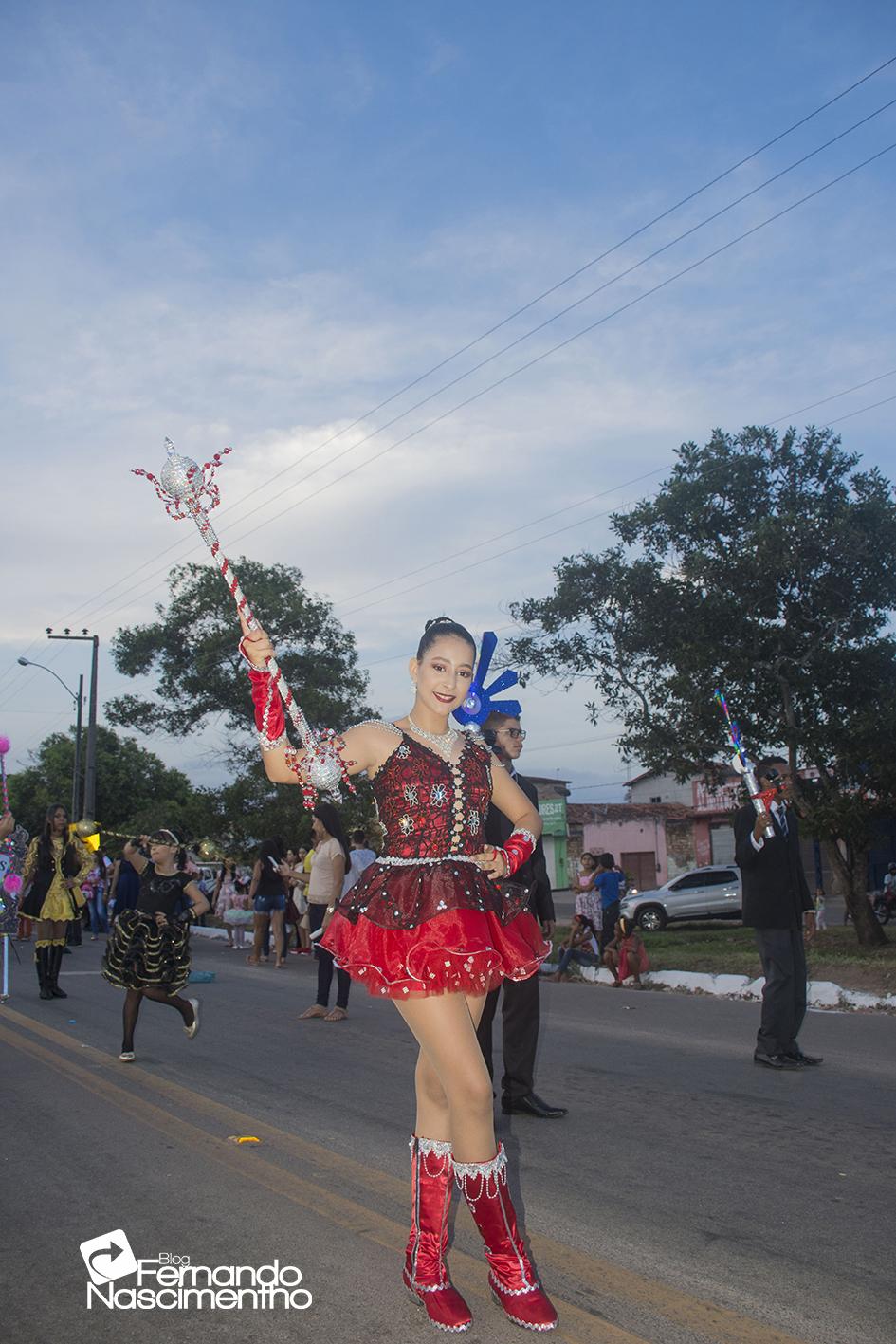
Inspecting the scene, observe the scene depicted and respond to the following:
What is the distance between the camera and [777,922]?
24.8ft

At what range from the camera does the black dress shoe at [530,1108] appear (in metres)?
6.16

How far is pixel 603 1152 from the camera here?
5.37 m

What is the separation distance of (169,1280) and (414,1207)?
0.91 m

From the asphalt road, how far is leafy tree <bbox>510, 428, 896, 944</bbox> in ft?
31.6

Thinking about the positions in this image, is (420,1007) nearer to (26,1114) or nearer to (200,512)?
(200,512)

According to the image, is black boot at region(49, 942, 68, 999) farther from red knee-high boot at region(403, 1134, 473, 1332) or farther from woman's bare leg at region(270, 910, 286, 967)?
red knee-high boot at region(403, 1134, 473, 1332)

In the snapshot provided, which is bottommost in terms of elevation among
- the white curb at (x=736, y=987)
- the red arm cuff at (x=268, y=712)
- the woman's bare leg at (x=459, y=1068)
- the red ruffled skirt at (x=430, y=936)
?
the white curb at (x=736, y=987)

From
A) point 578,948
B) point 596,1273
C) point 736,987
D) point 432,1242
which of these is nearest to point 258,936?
point 578,948

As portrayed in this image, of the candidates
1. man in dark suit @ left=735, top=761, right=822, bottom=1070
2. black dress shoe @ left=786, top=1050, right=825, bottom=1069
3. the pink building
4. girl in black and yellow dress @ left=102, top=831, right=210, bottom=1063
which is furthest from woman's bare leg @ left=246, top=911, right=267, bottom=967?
the pink building

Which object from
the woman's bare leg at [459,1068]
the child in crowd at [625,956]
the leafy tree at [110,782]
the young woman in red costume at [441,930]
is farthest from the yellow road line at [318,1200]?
the leafy tree at [110,782]

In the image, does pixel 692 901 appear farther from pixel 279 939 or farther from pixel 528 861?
pixel 528 861

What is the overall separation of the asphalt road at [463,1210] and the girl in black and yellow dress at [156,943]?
374 mm

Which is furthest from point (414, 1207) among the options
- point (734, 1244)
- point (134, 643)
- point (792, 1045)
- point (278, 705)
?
point (134, 643)

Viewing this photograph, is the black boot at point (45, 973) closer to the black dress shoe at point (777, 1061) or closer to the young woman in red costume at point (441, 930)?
the black dress shoe at point (777, 1061)
